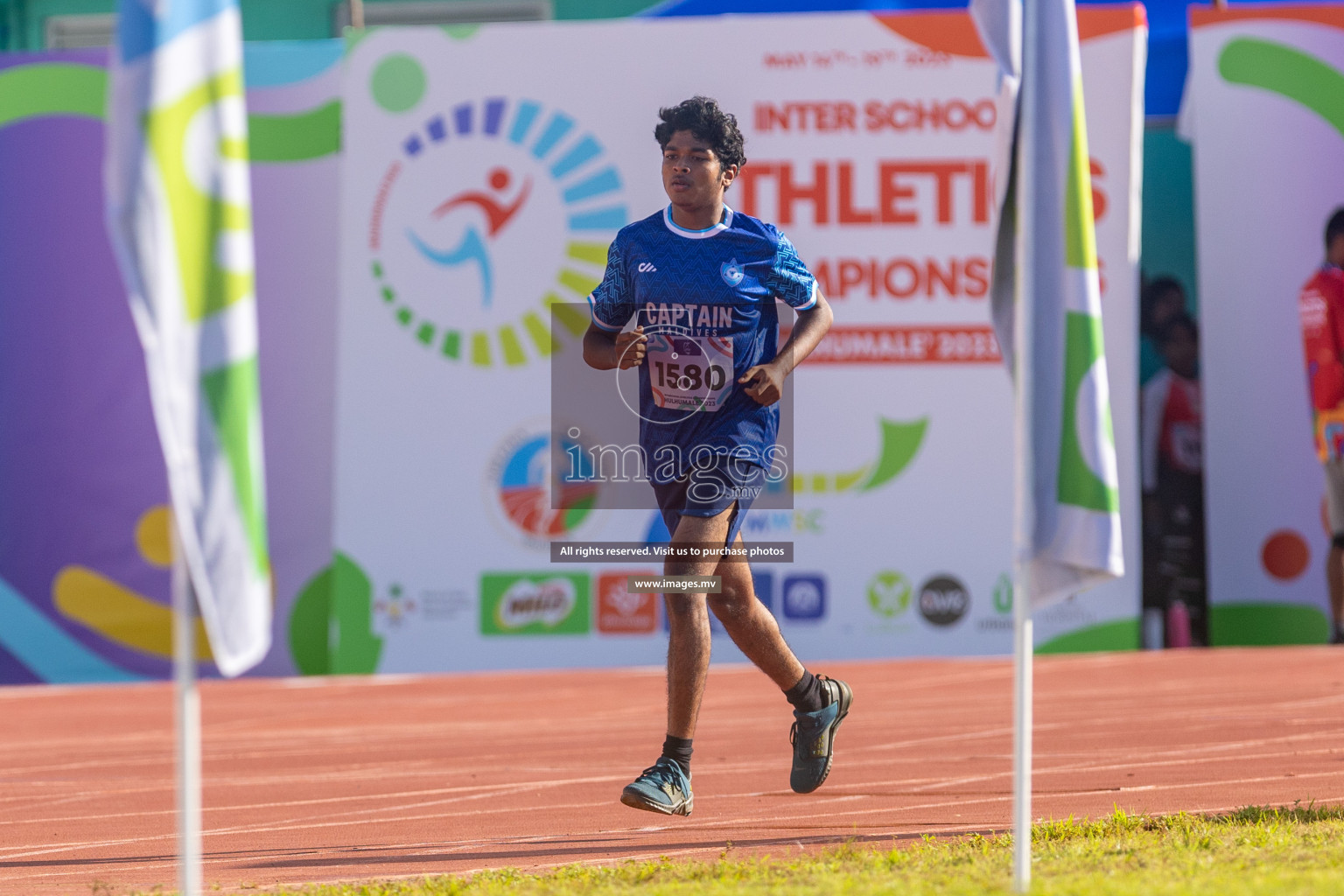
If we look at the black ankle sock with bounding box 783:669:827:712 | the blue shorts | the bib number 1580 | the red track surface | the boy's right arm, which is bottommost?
the red track surface

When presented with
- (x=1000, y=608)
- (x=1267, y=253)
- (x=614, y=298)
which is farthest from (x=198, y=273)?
(x=1267, y=253)

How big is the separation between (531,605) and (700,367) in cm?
576

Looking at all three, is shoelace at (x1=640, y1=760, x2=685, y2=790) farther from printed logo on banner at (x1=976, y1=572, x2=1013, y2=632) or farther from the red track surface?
printed logo on banner at (x1=976, y1=572, x2=1013, y2=632)

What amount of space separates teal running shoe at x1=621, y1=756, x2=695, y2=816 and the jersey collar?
1.51 m

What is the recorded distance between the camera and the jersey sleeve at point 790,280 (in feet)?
16.4

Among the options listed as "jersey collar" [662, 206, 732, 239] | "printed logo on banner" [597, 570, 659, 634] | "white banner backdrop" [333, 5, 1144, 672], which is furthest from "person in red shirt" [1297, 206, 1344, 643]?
"jersey collar" [662, 206, 732, 239]

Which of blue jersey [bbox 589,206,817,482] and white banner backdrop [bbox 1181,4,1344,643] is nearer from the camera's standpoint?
blue jersey [bbox 589,206,817,482]

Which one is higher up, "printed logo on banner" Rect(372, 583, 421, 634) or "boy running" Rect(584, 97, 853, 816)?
"boy running" Rect(584, 97, 853, 816)

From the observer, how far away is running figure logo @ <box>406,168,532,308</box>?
410 inches

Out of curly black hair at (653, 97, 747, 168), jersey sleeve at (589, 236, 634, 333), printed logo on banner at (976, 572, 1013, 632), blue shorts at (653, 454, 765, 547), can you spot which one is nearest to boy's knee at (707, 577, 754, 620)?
blue shorts at (653, 454, 765, 547)

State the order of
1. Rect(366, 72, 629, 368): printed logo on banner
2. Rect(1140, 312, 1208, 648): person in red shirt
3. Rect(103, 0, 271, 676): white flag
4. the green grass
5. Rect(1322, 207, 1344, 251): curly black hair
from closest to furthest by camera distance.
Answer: Rect(103, 0, 271, 676): white flag
the green grass
Rect(1322, 207, 1344, 251): curly black hair
Rect(366, 72, 629, 368): printed logo on banner
Rect(1140, 312, 1208, 648): person in red shirt

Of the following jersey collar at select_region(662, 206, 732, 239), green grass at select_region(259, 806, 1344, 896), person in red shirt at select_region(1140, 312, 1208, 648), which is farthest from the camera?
person in red shirt at select_region(1140, 312, 1208, 648)

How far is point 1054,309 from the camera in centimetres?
359

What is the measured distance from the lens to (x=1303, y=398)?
10531mm
